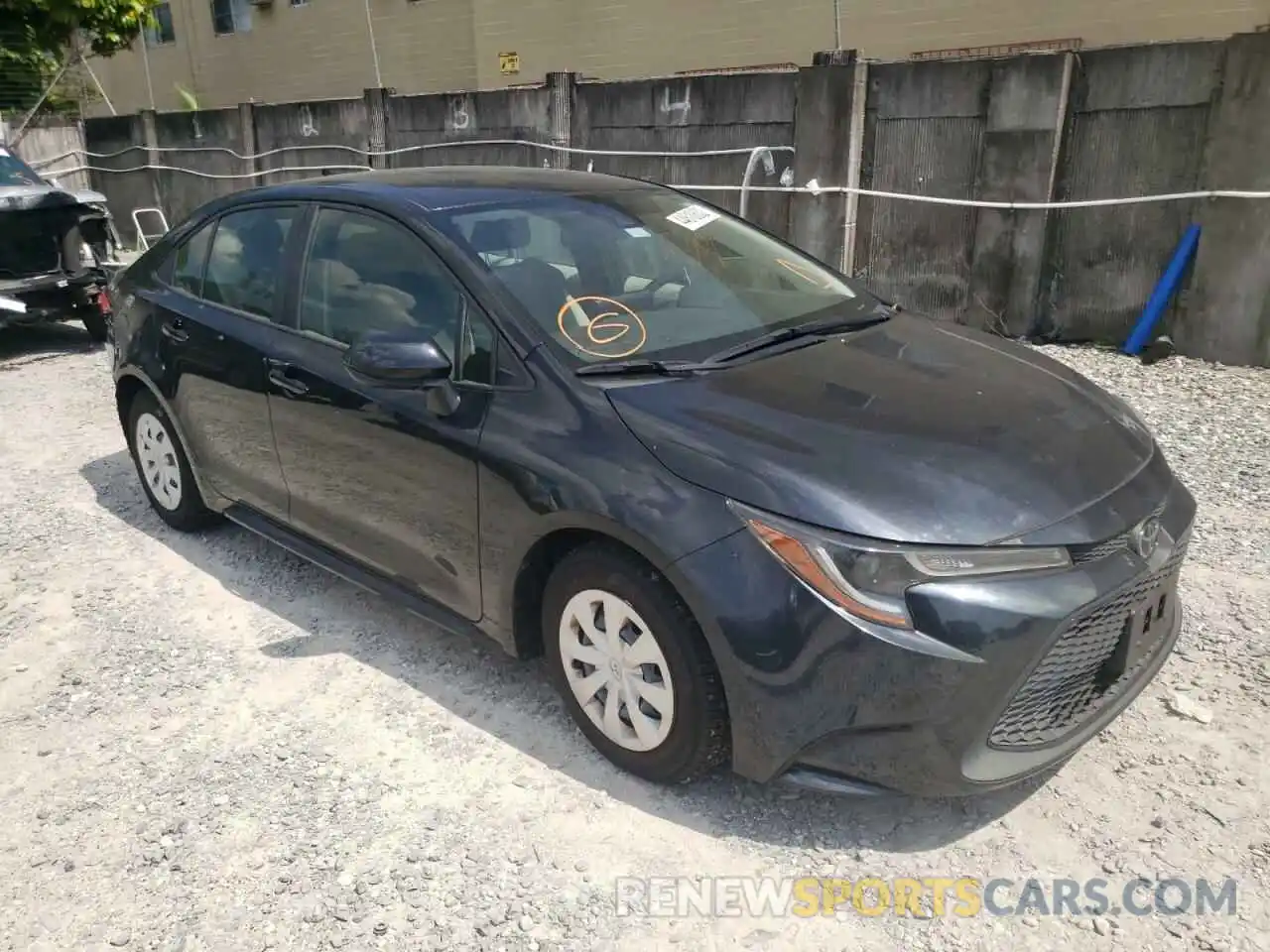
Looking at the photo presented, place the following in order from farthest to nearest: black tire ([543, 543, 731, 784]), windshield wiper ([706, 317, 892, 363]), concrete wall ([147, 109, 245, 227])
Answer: concrete wall ([147, 109, 245, 227]) → windshield wiper ([706, 317, 892, 363]) → black tire ([543, 543, 731, 784])

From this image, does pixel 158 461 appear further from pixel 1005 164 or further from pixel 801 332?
pixel 1005 164

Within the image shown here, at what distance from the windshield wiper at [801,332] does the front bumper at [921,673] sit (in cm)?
81

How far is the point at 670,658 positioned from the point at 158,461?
10.4 feet

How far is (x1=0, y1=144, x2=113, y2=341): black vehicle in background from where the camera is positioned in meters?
7.93

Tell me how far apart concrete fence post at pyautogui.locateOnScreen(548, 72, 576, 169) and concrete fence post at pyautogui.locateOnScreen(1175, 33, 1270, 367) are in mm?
5615

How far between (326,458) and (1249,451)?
4.39 m

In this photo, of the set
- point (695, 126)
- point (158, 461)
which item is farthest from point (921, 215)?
point (158, 461)

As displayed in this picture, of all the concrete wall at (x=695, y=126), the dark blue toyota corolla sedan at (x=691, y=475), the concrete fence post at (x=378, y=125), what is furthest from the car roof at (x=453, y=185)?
the concrete fence post at (x=378, y=125)

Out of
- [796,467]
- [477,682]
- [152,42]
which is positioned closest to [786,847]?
[796,467]

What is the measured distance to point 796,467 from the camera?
2420mm

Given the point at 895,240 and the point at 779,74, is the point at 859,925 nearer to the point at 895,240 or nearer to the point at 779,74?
the point at 895,240

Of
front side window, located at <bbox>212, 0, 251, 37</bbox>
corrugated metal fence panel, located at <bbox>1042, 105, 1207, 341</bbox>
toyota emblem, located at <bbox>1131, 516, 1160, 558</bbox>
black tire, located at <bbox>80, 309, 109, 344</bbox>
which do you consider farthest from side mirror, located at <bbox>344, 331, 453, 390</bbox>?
front side window, located at <bbox>212, 0, 251, 37</bbox>

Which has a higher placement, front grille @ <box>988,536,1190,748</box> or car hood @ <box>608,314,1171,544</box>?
car hood @ <box>608,314,1171,544</box>

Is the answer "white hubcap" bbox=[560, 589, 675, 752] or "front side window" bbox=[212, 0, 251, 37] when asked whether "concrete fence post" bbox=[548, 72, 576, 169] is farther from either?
"front side window" bbox=[212, 0, 251, 37]
